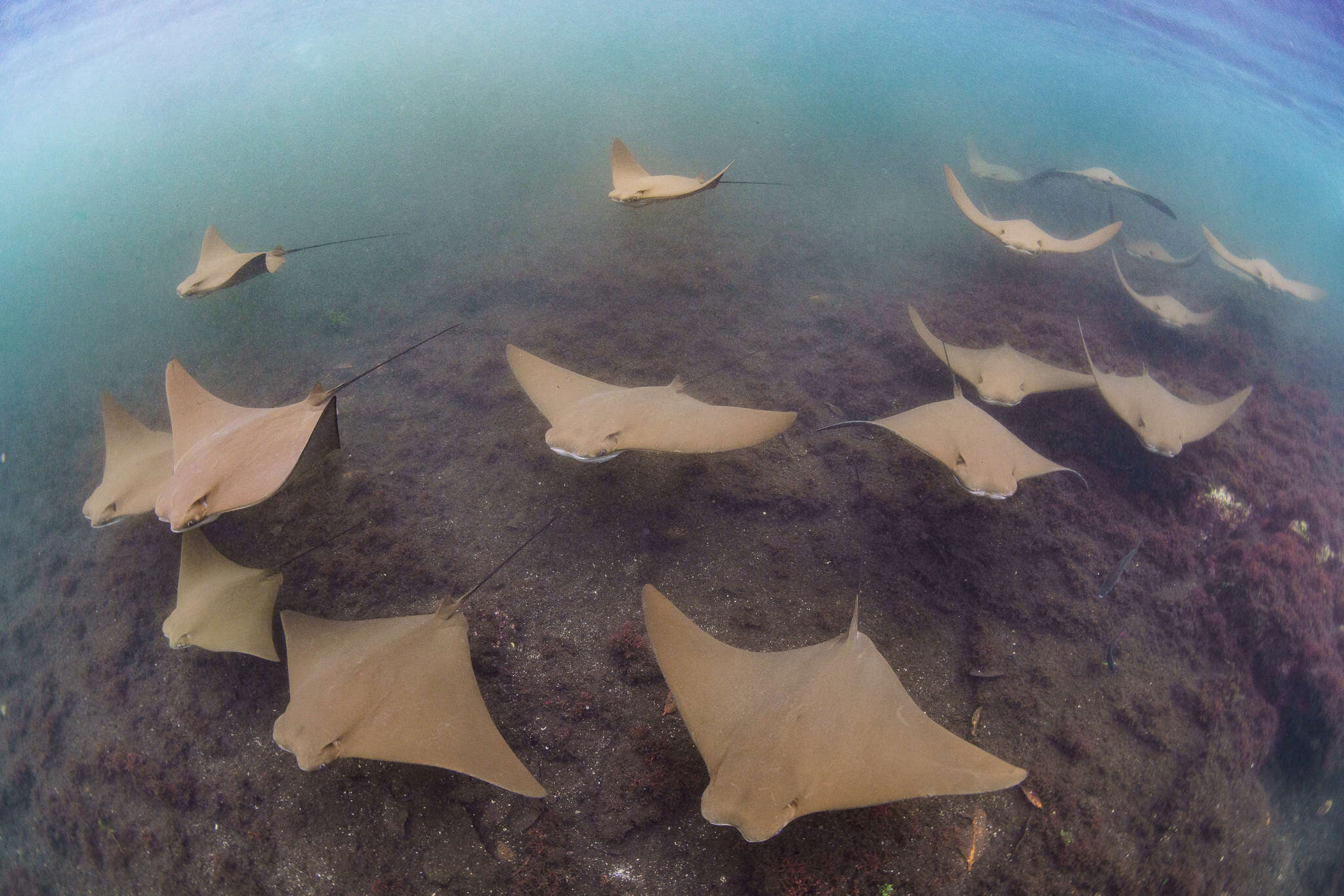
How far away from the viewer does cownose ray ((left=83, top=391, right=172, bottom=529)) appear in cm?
381

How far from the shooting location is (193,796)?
3.02m

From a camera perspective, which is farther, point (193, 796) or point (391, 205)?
point (391, 205)

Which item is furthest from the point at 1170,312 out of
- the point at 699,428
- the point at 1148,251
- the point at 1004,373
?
the point at 699,428

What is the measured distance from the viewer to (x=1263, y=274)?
8094 millimetres

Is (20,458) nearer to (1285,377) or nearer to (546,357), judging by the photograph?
(546,357)

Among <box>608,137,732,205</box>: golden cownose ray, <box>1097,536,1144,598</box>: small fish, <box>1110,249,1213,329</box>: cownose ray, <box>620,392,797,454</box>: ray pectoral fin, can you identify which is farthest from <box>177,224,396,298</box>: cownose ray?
<box>1110,249,1213,329</box>: cownose ray

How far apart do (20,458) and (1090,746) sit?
1212 centimetres

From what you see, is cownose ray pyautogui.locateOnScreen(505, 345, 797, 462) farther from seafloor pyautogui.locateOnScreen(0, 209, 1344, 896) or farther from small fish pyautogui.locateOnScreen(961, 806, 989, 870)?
small fish pyautogui.locateOnScreen(961, 806, 989, 870)

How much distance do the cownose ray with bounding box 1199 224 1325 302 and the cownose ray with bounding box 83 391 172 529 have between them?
13569mm

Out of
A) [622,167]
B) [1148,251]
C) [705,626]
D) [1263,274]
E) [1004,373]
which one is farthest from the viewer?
[1148,251]

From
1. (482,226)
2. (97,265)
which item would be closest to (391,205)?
(482,226)

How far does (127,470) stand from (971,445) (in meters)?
6.54

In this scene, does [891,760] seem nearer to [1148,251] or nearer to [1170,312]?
[1170,312]

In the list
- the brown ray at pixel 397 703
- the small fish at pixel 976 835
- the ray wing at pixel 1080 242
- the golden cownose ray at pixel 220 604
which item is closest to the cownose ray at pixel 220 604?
the golden cownose ray at pixel 220 604
